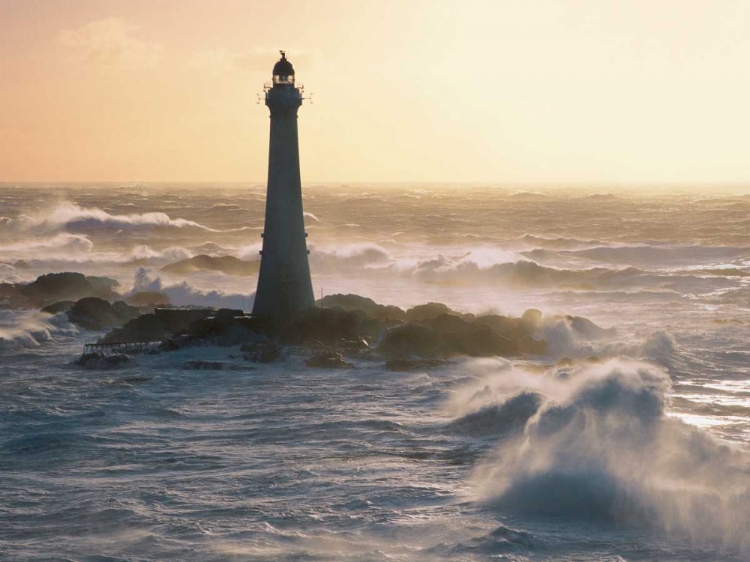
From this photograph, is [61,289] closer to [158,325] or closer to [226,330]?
[158,325]

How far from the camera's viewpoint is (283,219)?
26.2m

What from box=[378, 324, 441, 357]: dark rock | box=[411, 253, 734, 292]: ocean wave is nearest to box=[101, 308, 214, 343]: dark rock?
box=[378, 324, 441, 357]: dark rock

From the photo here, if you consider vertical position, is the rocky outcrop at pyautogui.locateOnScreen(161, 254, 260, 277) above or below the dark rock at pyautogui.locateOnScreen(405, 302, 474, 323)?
below

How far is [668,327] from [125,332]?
1712cm

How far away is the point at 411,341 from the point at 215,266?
30513mm

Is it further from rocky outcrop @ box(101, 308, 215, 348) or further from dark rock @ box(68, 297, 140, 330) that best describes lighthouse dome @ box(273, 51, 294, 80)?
dark rock @ box(68, 297, 140, 330)

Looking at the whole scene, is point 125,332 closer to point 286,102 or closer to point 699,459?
point 286,102

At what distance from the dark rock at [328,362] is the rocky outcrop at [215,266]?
28.0 meters

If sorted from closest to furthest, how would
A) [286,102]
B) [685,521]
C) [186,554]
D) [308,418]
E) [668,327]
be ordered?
[186,554], [685,521], [308,418], [286,102], [668,327]

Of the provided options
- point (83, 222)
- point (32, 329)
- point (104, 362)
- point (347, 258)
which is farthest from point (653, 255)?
point (104, 362)

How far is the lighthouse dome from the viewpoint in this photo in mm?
25766

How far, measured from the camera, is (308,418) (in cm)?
1872

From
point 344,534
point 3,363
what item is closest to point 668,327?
point 3,363

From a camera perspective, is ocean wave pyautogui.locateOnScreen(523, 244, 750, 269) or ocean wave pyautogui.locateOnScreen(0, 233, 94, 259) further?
ocean wave pyautogui.locateOnScreen(0, 233, 94, 259)
